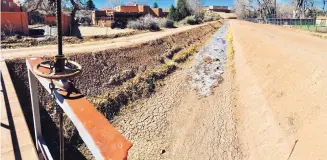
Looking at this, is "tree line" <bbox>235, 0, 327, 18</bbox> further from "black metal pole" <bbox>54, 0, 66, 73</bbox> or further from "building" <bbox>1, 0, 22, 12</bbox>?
"black metal pole" <bbox>54, 0, 66, 73</bbox>

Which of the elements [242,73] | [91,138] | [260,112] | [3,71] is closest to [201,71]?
[242,73]

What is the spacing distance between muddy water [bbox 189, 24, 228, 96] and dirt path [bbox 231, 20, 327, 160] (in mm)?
1432

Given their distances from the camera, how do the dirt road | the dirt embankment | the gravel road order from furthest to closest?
the gravel road → the dirt embankment → the dirt road

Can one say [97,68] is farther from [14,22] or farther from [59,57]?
[59,57]

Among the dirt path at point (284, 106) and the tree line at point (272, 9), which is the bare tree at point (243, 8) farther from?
the dirt path at point (284, 106)

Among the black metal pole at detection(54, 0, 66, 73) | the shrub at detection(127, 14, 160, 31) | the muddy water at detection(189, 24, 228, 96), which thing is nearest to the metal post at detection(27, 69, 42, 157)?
the black metal pole at detection(54, 0, 66, 73)

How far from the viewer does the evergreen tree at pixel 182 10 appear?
152ft

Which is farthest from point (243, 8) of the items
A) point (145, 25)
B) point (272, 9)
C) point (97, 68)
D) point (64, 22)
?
point (97, 68)

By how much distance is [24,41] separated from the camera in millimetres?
16516

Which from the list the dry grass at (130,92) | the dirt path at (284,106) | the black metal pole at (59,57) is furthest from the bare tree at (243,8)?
the black metal pole at (59,57)

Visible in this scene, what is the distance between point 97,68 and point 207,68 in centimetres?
752

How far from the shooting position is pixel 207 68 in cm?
1803

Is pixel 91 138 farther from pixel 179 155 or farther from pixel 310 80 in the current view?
pixel 310 80

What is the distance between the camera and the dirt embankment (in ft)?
31.0
